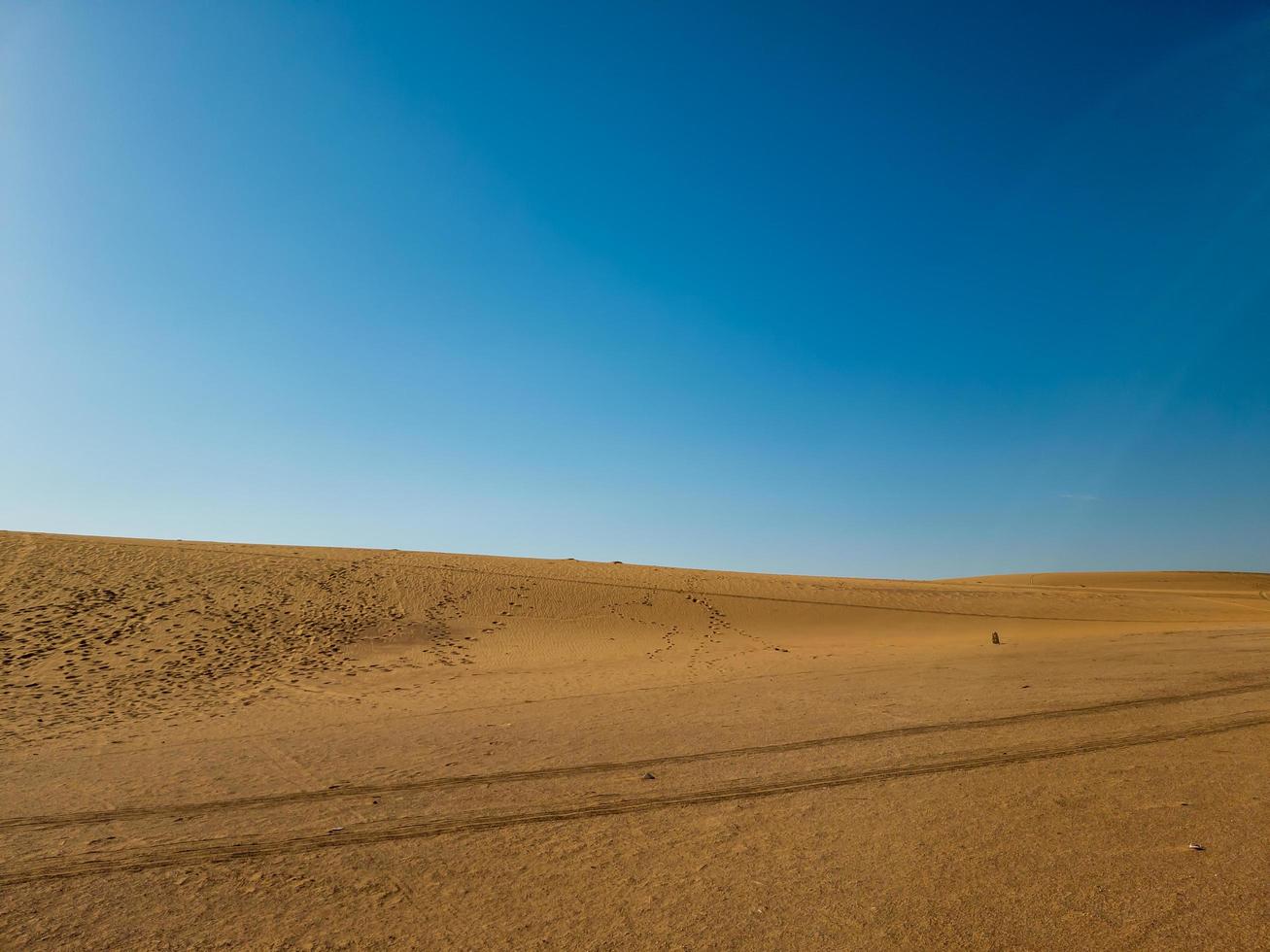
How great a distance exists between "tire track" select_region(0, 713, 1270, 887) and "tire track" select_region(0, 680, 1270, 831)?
1026 millimetres

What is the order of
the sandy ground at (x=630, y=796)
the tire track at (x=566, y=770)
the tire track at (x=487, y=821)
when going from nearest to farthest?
the sandy ground at (x=630, y=796)
the tire track at (x=487, y=821)
the tire track at (x=566, y=770)

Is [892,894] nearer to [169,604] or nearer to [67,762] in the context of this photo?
[67,762]

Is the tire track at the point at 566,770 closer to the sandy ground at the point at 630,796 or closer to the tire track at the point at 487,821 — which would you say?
the sandy ground at the point at 630,796

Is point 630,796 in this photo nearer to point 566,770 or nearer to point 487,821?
point 566,770

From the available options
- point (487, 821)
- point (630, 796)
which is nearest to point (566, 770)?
point (630, 796)

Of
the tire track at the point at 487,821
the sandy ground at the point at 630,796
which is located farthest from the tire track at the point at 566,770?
the tire track at the point at 487,821

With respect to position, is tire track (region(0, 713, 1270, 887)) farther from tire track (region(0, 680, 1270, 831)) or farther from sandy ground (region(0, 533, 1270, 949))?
tire track (region(0, 680, 1270, 831))

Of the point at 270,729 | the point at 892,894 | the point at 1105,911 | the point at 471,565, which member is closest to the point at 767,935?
the point at 892,894

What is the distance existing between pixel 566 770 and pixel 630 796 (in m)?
1.18

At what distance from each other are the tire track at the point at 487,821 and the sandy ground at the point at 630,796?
45 millimetres

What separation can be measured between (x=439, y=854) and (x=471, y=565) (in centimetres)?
2546

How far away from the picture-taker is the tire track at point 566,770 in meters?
6.88

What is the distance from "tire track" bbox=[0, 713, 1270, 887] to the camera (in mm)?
5664

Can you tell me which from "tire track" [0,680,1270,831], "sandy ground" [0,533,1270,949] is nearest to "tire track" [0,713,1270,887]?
"sandy ground" [0,533,1270,949]
